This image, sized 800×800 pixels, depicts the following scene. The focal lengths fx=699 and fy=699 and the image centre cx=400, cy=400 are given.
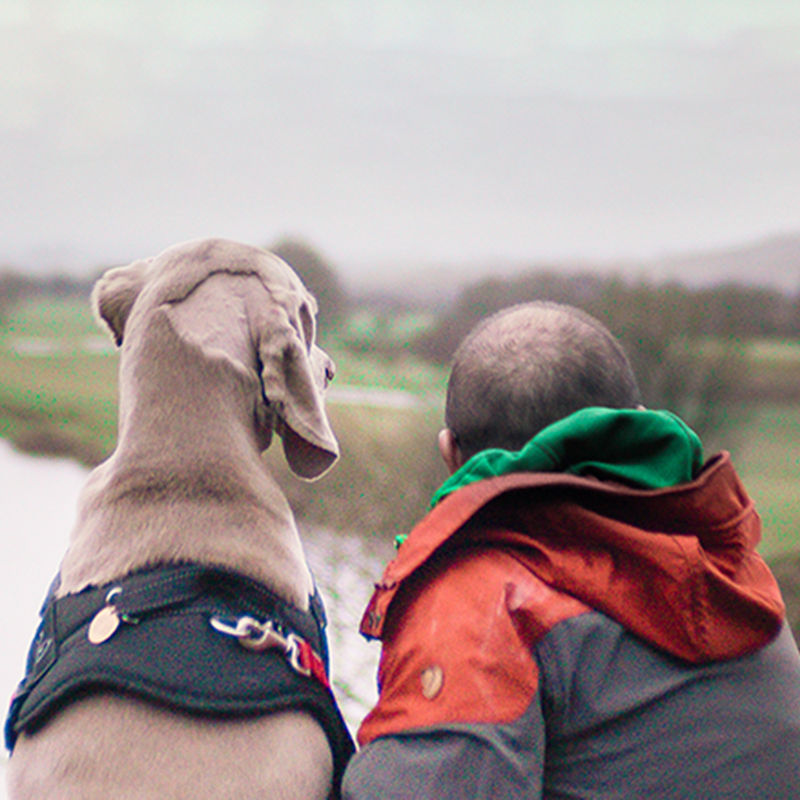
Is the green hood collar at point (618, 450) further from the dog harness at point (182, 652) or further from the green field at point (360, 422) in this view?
the green field at point (360, 422)

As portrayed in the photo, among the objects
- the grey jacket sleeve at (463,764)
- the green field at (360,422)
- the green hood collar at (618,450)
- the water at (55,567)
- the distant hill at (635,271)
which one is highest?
the green hood collar at (618,450)

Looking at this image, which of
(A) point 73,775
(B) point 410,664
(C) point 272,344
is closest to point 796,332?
(C) point 272,344

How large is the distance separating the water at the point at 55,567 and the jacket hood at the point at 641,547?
83.3 inches

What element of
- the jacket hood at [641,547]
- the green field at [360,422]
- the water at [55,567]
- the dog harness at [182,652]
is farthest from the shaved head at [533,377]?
the water at [55,567]

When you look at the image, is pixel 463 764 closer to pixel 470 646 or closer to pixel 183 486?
pixel 470 646

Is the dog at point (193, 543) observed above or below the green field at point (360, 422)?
above

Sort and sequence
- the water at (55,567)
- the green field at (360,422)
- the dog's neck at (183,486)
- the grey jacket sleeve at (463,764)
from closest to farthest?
the grey jacket sleeve at (463,764) < the dog's neck at (183,486) < the water at (55,567) < the green field at (360,422)

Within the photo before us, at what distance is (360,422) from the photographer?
12.1 ft

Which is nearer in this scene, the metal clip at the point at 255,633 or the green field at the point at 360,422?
the metal clip at the point at 255,633

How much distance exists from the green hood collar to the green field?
1933 mm

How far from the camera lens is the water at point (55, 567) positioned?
2.88 m

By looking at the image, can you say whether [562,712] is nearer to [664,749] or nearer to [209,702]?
[664,749]

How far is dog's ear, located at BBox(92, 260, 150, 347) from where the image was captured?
1.25 meters

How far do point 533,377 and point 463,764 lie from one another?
45 centimetres
